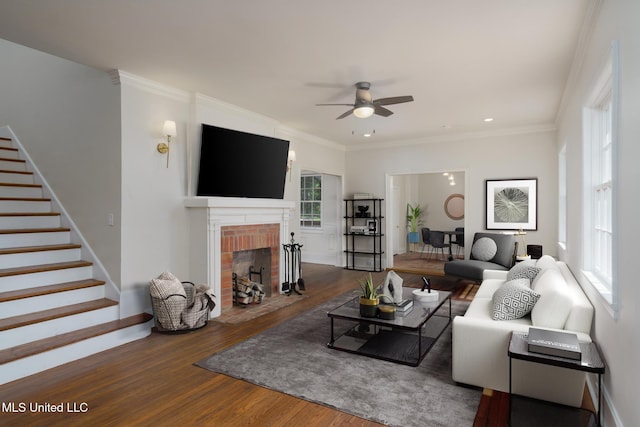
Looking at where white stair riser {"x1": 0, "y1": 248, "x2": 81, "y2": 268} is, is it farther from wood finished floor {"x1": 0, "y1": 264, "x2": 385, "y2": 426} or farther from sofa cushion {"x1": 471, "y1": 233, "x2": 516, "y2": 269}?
sofa cushion {"x1": 471, "y1": 233, "x2": 516, "y2": 269}

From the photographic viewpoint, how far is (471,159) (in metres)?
6.62

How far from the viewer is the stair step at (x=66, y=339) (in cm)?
289

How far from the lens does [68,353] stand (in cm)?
314

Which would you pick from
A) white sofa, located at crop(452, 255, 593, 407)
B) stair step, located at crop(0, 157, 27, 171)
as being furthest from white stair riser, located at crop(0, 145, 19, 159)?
white sofa, located at crop(452, 255, 593, 407)

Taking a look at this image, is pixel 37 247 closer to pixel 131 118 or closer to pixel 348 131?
pixel 131 118

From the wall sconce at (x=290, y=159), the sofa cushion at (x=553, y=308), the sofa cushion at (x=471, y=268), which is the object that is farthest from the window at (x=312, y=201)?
Answer: the sofa cushion at (x=553, y=308)

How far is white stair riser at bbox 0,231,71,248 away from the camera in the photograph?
3.94 meters

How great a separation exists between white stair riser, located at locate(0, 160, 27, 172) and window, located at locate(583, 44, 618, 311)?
6.38 meters

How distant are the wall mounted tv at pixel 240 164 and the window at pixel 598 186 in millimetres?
3655

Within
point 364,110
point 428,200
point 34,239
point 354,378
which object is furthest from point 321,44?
point 428,200

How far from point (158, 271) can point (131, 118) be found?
1693 millimetres

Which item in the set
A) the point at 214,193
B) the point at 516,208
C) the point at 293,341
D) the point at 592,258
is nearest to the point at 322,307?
the point at 293,341

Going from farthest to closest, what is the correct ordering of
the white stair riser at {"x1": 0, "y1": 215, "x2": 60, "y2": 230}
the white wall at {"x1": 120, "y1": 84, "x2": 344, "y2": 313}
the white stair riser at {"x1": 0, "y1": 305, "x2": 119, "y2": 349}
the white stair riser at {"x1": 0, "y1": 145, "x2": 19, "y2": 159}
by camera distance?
the white stair riser at {"x1": 0, "y1": 145, "x2": 19, "y2": 159}, the white stair riser at {"x1": 0, "y1": 215, "x2": 60, "y2": 230}, the white wall at {"x1": 120, "y1": 84, "x2": 344, "y2": 313}, the white stair riser at {"x1": 0, "y1": 305, "x2": 119, "y2": 349}
